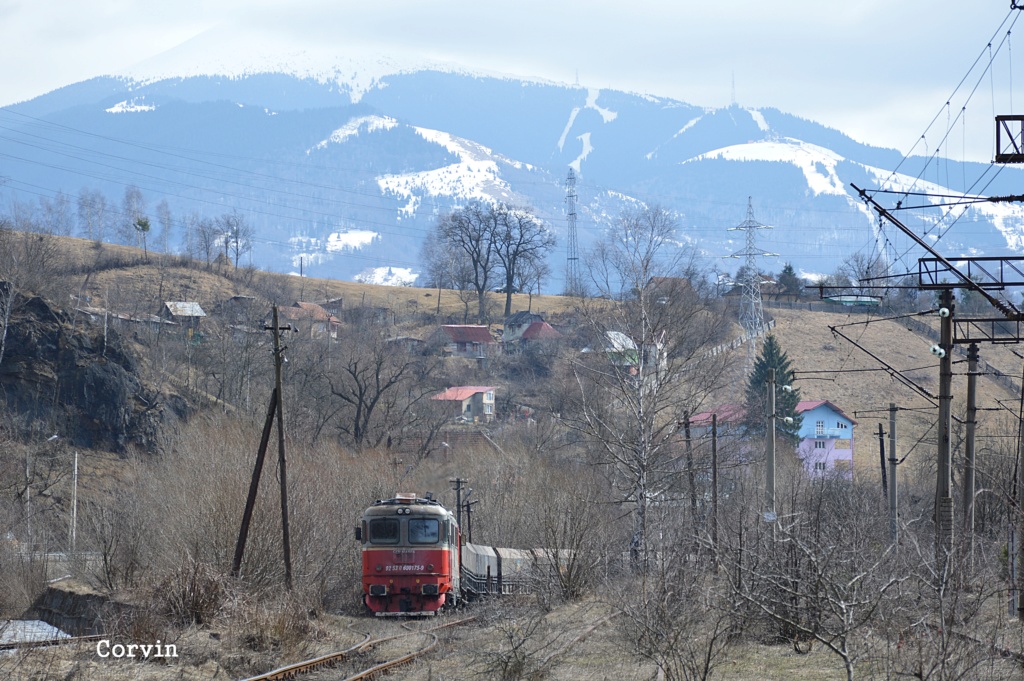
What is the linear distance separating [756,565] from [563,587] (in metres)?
11.5

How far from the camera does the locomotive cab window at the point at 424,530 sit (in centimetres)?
3136

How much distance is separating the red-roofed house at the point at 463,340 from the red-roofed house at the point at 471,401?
→ 16601 mm

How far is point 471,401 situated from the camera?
89.8 m

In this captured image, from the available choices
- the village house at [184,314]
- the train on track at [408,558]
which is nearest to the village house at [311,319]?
the village house at [184,314]

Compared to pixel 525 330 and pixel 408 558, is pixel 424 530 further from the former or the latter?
pixel 525 330

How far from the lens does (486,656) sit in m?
18.9

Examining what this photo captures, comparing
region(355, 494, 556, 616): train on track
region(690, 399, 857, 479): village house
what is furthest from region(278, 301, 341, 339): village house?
region(355, 494, 556, 616): train on track

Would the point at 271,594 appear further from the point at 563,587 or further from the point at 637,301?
the point at 637,301

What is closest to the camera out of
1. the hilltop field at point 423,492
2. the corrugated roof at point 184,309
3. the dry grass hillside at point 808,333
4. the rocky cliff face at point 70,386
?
the hilltop field at point 423,492

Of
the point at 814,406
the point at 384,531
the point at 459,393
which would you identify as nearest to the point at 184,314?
the point at 459,393

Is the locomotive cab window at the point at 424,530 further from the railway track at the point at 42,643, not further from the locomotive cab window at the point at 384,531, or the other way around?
the railway track at the point at 42,643

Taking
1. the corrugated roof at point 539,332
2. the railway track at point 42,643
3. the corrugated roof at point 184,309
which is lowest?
the railway track at point 42,643

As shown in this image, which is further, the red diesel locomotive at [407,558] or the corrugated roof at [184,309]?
the corrugated roof at [184,309]

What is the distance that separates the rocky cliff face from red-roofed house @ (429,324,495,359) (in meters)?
46.1
